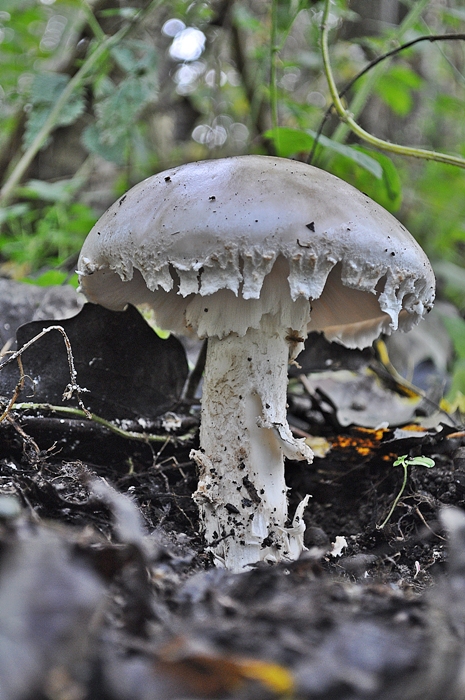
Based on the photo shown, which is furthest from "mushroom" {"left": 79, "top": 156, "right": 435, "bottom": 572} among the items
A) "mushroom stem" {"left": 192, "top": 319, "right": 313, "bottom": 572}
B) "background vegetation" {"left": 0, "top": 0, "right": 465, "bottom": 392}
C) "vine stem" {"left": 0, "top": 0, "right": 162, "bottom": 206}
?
"vine stem" {"left": 0, "top": 0, "right": 162, "bottom": 206}

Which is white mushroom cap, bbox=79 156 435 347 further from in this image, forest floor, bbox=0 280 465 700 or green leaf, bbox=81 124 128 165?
green leaf, bbox=81 124 128 165

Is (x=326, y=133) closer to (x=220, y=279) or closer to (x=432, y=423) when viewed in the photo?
(x=432, y=423)

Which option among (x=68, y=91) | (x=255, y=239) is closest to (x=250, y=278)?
(x=255, y=239)

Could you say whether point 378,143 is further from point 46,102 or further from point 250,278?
point 46,102

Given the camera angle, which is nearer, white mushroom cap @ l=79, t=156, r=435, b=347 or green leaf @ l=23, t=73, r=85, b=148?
white mushroom cap @ l=79, t=156, r=435, b=347

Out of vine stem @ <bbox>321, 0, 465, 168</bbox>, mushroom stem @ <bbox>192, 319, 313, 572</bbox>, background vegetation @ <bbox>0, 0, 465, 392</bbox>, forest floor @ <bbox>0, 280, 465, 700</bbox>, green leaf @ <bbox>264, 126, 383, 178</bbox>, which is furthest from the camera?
background vegetation @ <bbox>0, 0, 465, 392</bbox>

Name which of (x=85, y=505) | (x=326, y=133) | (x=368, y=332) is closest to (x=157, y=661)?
(x=85, y=505)

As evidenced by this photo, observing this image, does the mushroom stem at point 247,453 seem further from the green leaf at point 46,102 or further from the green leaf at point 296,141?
the green leaf at point 46,102

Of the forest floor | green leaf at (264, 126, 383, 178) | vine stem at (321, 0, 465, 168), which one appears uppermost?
vine stem at (321, 0, 465, 168)
